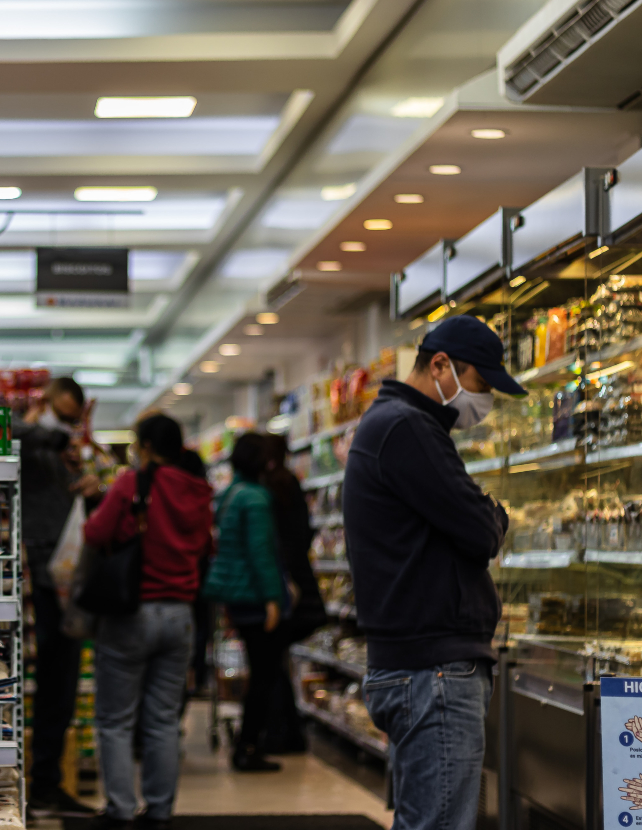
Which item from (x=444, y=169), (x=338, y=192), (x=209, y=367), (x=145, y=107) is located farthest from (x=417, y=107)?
(x=209, y=367)

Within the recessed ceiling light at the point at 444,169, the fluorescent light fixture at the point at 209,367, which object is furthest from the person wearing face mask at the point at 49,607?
the fluorescent light fixture at the point at 209,367

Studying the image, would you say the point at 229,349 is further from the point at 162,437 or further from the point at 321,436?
the point at 162,437

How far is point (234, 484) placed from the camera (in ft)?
21.7

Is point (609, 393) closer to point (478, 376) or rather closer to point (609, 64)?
point (478, 376)

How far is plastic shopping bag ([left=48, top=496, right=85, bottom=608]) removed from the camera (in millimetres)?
5051

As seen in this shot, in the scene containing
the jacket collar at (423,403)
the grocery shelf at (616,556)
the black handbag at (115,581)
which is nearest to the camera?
the jacket collar at (423,403)

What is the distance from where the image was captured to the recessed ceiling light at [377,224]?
21.2 feet

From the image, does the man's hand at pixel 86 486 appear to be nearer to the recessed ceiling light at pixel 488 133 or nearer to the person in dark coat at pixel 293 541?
the person in dark coat at pixel 293 541

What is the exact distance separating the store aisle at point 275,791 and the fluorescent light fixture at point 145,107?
401cm

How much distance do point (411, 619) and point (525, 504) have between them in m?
1.66

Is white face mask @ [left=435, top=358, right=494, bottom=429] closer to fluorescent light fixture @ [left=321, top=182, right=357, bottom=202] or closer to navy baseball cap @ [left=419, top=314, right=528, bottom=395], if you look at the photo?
navy baseball cap @ [left=419, top=314, right=528, bottom=395]

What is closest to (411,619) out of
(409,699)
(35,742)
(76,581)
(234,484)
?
(409,699)

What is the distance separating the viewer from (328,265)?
770cm

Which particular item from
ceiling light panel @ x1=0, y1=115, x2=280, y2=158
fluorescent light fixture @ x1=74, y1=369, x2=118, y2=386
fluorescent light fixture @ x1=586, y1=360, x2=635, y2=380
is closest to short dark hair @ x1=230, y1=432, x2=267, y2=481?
ceiling light panel @ x1=0, y1=115, x2=280, y2=158
